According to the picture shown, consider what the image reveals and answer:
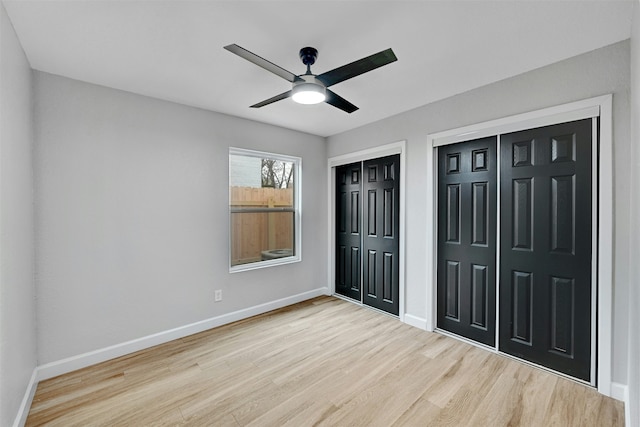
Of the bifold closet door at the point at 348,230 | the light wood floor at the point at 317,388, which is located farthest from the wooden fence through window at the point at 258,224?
the light wood floor at the point at 317,388

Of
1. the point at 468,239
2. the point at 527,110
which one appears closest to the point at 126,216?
the point at 468,239

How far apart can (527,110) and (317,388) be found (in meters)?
2.87

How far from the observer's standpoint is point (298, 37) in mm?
1863

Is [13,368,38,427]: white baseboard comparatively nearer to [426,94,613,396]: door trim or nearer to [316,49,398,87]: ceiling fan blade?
[316,49,398,87]: ceiling fan blade

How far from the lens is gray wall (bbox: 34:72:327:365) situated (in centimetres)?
233

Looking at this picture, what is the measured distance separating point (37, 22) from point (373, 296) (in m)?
3.98

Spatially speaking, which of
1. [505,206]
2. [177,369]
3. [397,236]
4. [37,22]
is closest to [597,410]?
[505,206]

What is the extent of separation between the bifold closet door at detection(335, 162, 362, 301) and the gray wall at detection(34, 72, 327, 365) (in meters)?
1.32

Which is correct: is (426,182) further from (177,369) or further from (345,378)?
(177,369)

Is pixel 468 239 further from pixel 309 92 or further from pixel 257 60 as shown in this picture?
pixel 257 60

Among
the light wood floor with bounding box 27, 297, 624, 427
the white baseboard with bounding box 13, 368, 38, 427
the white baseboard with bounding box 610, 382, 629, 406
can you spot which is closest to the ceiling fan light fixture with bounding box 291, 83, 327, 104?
the light wood floor with bounding box 27, 297, 624, 427

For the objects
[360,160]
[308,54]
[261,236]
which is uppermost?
[308,54]

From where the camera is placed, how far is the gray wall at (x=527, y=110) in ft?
6.40

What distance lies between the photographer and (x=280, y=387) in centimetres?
216
